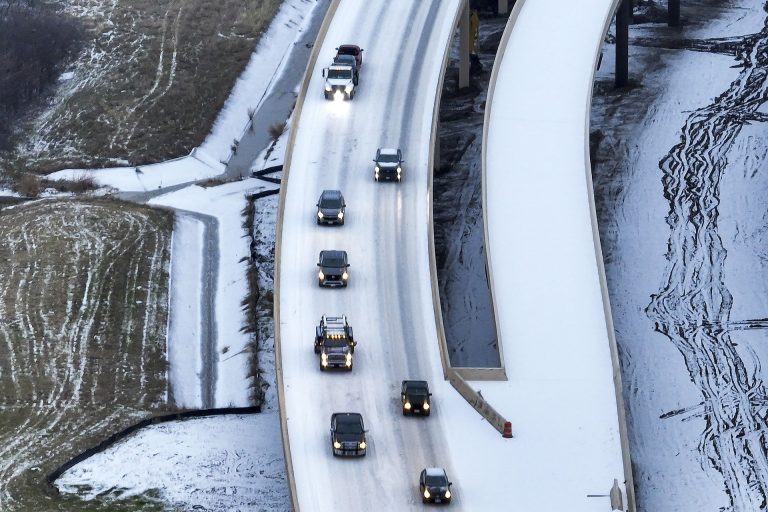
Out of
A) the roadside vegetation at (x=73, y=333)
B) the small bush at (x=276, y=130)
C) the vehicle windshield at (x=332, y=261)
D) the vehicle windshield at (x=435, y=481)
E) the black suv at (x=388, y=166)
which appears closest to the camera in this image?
the vehicle windshield at (x=435, y=481)

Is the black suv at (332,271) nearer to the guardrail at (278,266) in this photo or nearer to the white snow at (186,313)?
the guardrail at (278,266)

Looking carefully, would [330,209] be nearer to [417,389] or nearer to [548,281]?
[548,281]

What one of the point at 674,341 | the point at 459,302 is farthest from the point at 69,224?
the point at 674,341

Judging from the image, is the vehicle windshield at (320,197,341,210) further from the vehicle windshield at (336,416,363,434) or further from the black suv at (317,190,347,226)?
the vehicle windshield at (336,416,363,434)

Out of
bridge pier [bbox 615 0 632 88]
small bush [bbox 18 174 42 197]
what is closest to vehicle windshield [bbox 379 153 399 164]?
small bush [bbox 18 174 42 197]

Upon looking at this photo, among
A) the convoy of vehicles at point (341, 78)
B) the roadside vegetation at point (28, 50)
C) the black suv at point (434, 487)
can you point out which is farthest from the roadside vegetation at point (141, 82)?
the black suv at point (434, 487)
